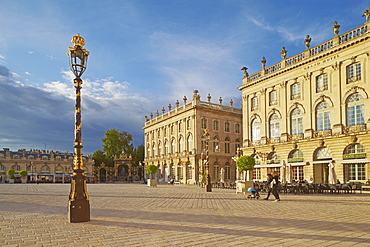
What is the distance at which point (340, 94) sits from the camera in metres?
29.0

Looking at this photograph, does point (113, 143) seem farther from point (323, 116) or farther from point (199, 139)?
point (323, 116)

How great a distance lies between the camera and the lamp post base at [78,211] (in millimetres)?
9055

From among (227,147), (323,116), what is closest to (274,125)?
(323,116)

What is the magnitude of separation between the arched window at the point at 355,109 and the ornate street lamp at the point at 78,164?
24.6 meters

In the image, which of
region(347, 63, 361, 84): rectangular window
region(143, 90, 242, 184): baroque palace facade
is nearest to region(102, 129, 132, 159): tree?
region(143, 90, 242, 184): baroque palace facade

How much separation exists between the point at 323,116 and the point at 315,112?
967 mm

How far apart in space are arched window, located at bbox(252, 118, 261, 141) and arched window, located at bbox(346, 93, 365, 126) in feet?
39.0

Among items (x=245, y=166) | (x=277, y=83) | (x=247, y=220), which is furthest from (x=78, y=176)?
(x=277, y=83)

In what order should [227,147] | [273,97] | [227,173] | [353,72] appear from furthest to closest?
1. [227,147]
2. [227,173]
3. [273,97]
4. [353,72]

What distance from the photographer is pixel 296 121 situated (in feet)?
111

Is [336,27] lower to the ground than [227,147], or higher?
higher


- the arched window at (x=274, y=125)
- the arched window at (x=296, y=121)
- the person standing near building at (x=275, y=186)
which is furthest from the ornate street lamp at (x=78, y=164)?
the arched window at (x=274, y=125)

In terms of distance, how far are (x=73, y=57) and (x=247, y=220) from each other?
7.24 metres

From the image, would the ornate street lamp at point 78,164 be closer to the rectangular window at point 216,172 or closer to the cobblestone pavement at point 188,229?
the cobblestone pavement at point 188,229
